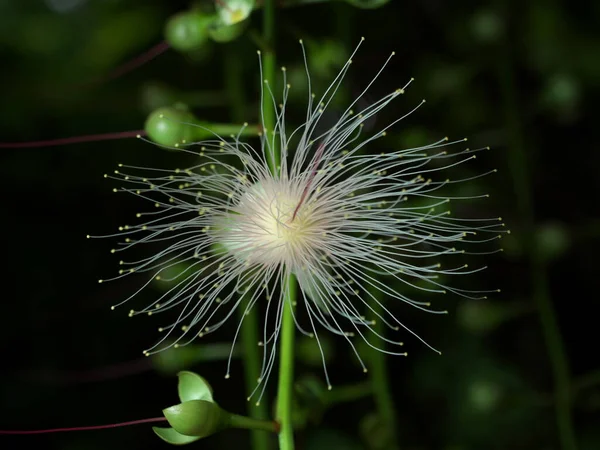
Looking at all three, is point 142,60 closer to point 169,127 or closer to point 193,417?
point 169,127

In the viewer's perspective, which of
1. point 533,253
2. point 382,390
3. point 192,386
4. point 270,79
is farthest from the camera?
point 533,253

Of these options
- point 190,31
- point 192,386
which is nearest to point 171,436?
point 192,386

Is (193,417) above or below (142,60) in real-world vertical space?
below

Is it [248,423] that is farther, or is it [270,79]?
[270,79]

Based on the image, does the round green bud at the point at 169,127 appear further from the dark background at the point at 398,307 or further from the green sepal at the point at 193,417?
the dark background at the point at 398,307

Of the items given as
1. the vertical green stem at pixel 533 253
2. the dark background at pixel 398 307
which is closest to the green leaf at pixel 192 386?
the dark background at pixel 398 307

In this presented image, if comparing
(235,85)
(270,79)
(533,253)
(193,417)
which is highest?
(235,85)

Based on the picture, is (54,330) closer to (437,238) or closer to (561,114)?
(437,238)

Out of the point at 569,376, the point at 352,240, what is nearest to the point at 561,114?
the point at 569,376
